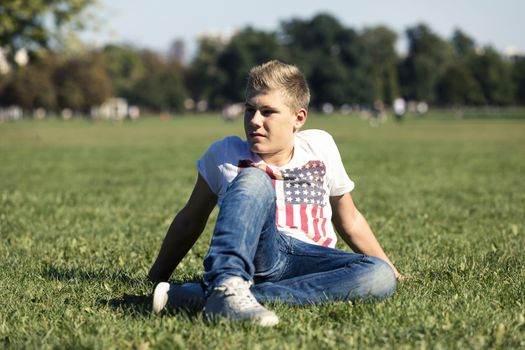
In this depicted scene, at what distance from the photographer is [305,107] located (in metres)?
4.25

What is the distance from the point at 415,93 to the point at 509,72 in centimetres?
2364

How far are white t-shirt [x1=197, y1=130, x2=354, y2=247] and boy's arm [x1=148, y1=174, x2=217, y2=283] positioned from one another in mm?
140

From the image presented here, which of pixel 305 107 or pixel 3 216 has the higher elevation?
pixel 305 107

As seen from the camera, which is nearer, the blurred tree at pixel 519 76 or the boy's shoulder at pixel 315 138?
the boy's shoulder at pixel 315 138

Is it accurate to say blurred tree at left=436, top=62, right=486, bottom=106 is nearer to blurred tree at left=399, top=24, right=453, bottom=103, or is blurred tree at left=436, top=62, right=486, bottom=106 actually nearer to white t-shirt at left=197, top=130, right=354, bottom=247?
blurred tree at left=399, top=24, right=453, bottom=103

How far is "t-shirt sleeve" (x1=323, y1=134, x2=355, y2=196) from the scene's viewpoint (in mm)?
4383

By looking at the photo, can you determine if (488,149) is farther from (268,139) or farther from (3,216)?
(268,139)

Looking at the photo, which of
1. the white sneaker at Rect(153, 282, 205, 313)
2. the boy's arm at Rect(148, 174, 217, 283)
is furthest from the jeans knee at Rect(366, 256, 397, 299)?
the boy's arm at Rect(148, 174, 217, 283)

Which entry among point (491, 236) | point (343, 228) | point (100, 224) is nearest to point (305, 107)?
point (343, 228)

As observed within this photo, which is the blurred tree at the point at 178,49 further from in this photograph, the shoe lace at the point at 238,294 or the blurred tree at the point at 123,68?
the shoe lace at the point at 238,294

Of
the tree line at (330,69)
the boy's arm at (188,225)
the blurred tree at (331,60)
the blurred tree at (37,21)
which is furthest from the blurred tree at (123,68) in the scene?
the boy's arm at (188,225)

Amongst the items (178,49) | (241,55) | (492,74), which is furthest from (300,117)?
(178,49)

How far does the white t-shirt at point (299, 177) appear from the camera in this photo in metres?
4.18

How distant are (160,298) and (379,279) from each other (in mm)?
1227
